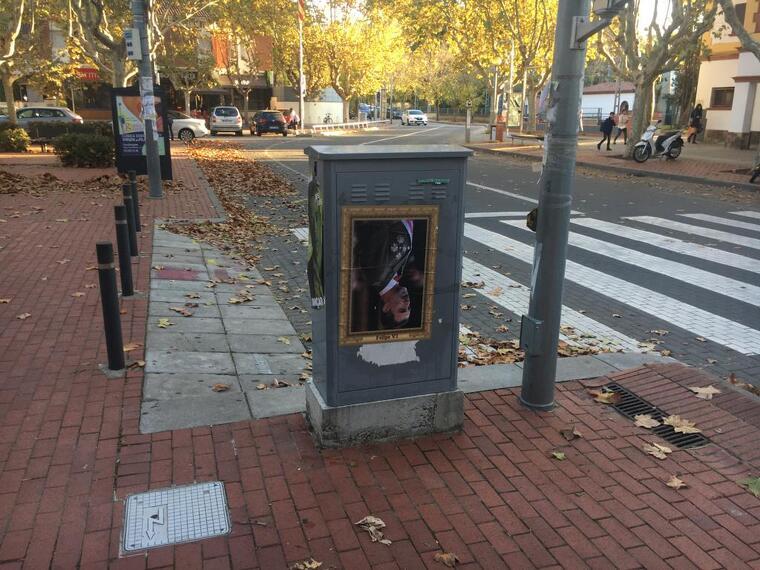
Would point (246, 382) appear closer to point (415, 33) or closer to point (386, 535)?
point (386, 535)

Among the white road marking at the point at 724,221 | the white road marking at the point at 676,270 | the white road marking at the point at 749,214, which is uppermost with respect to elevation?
the white road marking at the point at 749,214

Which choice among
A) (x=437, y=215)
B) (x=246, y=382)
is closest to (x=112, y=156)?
(x=246, y=382)

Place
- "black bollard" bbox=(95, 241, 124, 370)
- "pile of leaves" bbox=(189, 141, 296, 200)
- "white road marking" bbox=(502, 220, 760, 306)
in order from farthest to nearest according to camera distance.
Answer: "pile of leaves" bbox=(189, 141, 296, 200) → "white road marking" bbox=(502, 220, 760, 306) → "black bollard" bbox=(95, 241, 124, 370)

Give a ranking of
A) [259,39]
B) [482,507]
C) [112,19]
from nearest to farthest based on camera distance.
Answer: [482,507] → [112,19] → [259,39]

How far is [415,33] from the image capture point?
3469cm

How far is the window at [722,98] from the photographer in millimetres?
30531

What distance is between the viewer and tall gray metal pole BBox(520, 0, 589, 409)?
13.1 ft

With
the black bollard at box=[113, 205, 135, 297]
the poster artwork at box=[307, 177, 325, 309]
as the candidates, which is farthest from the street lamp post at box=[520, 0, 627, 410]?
the black bollard at box=[113, 205, 135, 297]

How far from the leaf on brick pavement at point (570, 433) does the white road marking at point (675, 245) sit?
5705mm

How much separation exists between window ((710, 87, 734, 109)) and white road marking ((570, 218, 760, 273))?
2337 centimetres

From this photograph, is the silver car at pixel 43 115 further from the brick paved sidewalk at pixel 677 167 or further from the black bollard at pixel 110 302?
the black bollard at pixel 110 302

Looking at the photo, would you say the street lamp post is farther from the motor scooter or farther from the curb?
the motor scooter

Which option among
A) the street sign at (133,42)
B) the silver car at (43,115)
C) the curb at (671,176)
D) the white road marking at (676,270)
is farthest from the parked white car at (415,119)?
the white road marking at (676,270)

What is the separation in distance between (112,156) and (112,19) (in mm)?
17549
